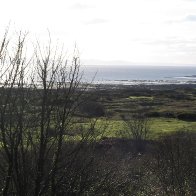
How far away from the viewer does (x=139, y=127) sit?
132 ft

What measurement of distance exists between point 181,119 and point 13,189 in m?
57.6

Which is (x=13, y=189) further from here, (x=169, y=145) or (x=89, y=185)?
(x=169, y=145)

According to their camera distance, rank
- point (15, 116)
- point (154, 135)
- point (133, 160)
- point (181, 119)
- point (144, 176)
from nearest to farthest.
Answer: point (15, 116), point (144, 176), point (133, 160), point (154, 135), point (181, 119)

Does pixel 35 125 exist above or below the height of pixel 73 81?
below

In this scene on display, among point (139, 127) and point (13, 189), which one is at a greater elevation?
point (13, 189)

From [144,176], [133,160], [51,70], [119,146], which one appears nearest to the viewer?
[51,70]

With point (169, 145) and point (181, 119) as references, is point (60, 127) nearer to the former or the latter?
point (169, 145)

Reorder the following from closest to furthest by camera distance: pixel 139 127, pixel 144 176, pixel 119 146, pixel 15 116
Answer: pixel 15 116, pixel 144 176, pixel 119 146, pixel 139 127

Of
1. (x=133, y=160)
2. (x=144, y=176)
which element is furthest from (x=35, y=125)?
(x=133, y=160)

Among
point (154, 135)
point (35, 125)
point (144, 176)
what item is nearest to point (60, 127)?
point (35, 125)

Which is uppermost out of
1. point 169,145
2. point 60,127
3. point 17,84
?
point 17,84

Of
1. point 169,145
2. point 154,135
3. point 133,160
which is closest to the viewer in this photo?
point 169,145

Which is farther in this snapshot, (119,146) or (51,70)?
(119,146)

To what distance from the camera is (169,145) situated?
15.8 metres
